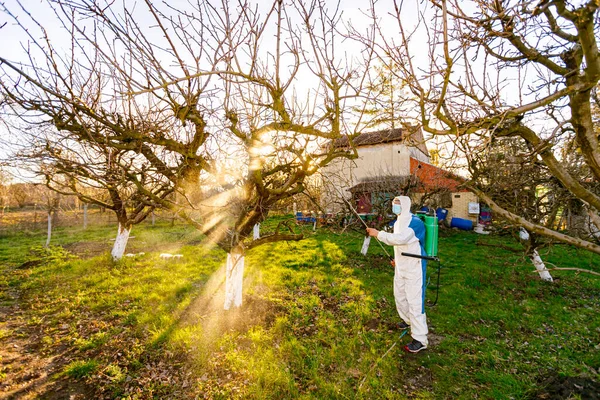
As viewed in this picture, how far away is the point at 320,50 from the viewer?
3295mm

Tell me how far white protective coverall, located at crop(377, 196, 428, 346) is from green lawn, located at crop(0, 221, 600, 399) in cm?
53

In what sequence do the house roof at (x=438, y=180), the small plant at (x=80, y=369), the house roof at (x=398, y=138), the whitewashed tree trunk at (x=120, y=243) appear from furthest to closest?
the whitewashed tree trunk at (x=120, y=243) < the house roof at (x=438, y=180) < the small plant at (x=80, y=369) < the house roof at (x=398, y=138)

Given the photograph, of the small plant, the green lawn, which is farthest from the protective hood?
the small plant

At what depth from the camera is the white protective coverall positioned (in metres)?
4.91

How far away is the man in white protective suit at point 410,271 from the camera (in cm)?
489

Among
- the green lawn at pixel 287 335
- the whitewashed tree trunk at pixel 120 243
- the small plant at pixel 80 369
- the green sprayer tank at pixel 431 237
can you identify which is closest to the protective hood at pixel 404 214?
the green sprayer tank at pixel 431 237

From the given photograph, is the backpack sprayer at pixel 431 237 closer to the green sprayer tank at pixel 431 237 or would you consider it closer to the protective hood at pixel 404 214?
the green sprayer tank at pixel 431 237

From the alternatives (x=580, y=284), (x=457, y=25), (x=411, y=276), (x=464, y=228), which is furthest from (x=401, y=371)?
(x=464, y=228)

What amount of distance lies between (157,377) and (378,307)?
4915 millimetres

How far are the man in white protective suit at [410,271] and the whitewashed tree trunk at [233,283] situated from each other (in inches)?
115

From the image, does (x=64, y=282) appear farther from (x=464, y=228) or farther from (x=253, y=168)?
(x=464, y=228)

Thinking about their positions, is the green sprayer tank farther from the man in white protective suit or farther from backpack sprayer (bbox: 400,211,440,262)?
the man in white protective suit

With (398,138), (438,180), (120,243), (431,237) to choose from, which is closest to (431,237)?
(431,237)

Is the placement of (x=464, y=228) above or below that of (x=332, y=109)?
below
